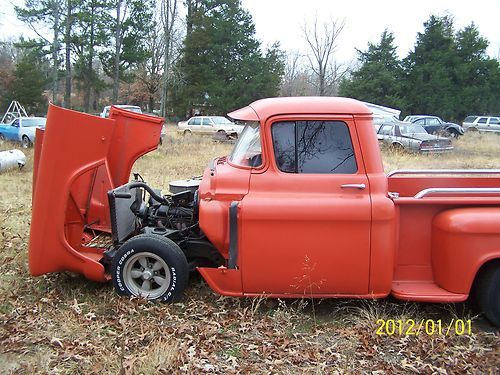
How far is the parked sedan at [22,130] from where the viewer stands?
21.0 m

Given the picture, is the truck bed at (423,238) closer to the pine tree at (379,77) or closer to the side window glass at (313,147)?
the side window glass at (313,147)

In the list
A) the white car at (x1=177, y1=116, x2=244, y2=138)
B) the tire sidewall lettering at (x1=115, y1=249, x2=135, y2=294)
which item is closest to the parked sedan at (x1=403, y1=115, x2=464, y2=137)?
the white car at (x1=177, y1=116, x2=244, y2=138)

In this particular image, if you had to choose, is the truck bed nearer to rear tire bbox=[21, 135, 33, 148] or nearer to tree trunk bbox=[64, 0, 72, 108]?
rear tire bbox=[21, 135, 33, 148]

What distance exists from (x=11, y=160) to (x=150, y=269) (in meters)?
10.6

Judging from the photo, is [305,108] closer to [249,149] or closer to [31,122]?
[249,149]

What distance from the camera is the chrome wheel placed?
4320 millimetres

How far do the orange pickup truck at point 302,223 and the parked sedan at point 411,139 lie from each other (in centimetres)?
1573

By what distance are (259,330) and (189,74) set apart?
1659 inches

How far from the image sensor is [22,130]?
70.0ft

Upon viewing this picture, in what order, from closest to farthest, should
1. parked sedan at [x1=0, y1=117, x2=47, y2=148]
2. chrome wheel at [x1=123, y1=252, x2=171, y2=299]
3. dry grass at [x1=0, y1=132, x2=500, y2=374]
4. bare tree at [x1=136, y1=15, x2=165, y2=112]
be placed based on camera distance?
dry grass at [x1=0, y1=132, x2=500, y2=374] → chrome wheel at [x1=123, y1=252, x2=171, y2=299] → parked sedan at [x1=0, y1=117, x2=47, y2=148] → bare tree at [x1=136, y1=15, x2=165, y2=112]

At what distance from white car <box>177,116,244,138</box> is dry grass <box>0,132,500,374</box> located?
2308cm

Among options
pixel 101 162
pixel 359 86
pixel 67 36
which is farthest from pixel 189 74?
pixel 101 162

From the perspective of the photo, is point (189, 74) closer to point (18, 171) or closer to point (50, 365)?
point (18, 171)

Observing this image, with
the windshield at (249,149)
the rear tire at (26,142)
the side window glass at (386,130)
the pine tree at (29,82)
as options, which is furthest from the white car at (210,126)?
the windshield at (249,149)
